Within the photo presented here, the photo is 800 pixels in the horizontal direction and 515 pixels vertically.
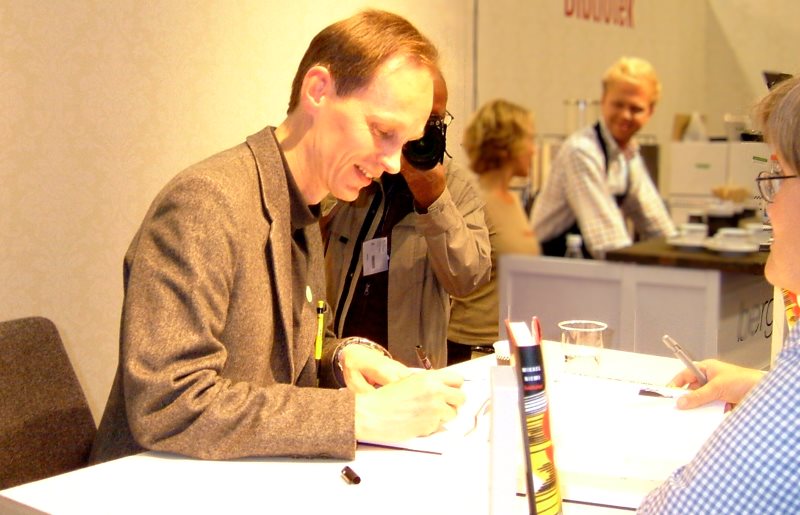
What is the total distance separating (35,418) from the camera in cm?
167

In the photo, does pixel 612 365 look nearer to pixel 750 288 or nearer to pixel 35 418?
pixel 750 288

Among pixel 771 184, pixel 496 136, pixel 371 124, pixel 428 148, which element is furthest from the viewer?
pixel 428 148

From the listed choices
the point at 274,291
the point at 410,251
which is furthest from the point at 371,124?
the point at 410,251

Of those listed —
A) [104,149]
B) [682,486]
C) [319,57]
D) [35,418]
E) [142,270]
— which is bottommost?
[35,418]

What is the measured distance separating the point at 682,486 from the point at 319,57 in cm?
96

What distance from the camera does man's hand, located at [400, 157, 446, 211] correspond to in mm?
2090

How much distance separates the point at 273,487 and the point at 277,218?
1.56ft

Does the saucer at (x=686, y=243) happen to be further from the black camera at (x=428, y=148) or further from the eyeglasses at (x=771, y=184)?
the eyeglasses at (x=771, y=184)

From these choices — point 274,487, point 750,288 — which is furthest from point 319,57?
point 750,288

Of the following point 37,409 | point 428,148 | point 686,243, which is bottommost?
point 37,409

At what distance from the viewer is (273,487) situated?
1284 mm

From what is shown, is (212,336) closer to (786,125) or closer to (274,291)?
(274,291)

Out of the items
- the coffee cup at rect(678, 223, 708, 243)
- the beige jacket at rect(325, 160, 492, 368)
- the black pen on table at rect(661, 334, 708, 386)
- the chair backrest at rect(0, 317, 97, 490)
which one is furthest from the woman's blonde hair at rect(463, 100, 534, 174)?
the coffee cup at rect(678, 223, 708, 243)

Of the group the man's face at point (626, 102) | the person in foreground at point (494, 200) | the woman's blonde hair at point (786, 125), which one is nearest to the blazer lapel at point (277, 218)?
the person in foreground at point (494, 200)
